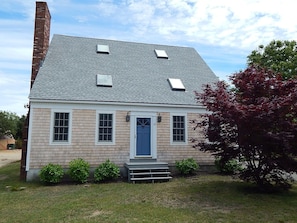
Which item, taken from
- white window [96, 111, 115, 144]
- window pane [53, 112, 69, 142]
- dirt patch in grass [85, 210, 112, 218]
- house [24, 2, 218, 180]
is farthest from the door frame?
dirt patch in grass [85, 210, 112, 218]

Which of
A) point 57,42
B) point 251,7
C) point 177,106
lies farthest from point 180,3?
point 57,42

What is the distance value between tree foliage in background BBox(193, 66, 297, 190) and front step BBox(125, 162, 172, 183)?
2607mm

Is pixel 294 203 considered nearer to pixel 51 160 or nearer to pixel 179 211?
pixel 179 211

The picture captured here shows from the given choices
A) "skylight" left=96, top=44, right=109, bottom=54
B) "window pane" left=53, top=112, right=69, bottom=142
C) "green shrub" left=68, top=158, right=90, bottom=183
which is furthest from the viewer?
"skylight" left=96, top=44, right=109, bottom=54

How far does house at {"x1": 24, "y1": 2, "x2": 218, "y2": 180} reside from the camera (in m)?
10.2

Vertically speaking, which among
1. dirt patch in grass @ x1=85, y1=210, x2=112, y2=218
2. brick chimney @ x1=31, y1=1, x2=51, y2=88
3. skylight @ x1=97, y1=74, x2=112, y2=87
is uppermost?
brick chimney @ x1=31, y1=1, x2=51, y2=88

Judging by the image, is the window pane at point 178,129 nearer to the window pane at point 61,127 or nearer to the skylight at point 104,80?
the skylight at point 104,80

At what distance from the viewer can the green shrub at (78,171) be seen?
9.52 m

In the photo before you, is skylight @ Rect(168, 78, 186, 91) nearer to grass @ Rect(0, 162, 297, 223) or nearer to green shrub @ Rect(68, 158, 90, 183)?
grass @ Rect(0, 162, 297, 223)

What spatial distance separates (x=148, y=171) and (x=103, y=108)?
3337 mm

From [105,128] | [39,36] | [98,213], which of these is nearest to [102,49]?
[39,36]

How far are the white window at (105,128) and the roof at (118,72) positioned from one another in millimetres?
714

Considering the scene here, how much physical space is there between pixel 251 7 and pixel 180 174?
26.3ft

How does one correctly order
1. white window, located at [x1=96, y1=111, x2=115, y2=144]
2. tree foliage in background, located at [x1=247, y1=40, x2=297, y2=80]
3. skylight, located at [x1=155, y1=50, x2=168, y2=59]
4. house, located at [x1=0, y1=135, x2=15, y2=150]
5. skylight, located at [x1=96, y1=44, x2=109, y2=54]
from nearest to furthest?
white window, located at [x1=96, y1=111, x2=115, y2=144], skylight, located at [x1=96, y1=44, x2=109, y2=54], skylight, located at [x1=155, y1=50, x2=168, y2=59], tree foliage in background, located at [x1=247, y1=40, x2=297, y2=80], house, located at [x1=0, y1=135, x2=15, y2=150]
